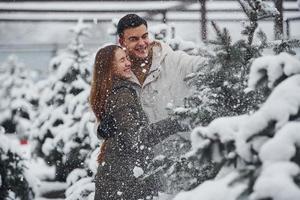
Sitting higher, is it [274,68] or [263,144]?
[274,68]

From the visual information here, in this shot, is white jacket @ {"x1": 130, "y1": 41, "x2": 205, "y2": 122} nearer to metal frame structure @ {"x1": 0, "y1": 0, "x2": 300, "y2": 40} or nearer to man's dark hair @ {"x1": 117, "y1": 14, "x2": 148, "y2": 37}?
man's dark hair @ {"x1": 117, "y1": 14, "x2": 148, "y2": 37}

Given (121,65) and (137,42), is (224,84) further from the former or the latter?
(137,42)

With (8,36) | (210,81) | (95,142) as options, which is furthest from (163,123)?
(8,36)

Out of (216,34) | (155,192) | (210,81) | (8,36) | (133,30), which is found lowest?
(155,192)

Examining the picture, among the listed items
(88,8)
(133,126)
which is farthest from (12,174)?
(133,126)

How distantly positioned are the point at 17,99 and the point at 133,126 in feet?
45.9

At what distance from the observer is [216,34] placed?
2.97m

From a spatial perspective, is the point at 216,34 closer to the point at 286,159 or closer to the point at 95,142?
the point at 286,159

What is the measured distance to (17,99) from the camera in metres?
17.0

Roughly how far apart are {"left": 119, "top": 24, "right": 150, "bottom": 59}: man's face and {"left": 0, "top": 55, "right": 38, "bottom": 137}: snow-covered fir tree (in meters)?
10.1

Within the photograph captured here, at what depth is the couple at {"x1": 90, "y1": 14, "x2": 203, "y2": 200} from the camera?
12.0ft

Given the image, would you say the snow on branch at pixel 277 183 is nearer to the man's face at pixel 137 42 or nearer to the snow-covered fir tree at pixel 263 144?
the snow-covered fir tree at pixel 263 144

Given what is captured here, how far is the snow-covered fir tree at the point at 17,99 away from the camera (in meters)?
16.1

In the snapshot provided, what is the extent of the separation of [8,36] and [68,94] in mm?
39857
